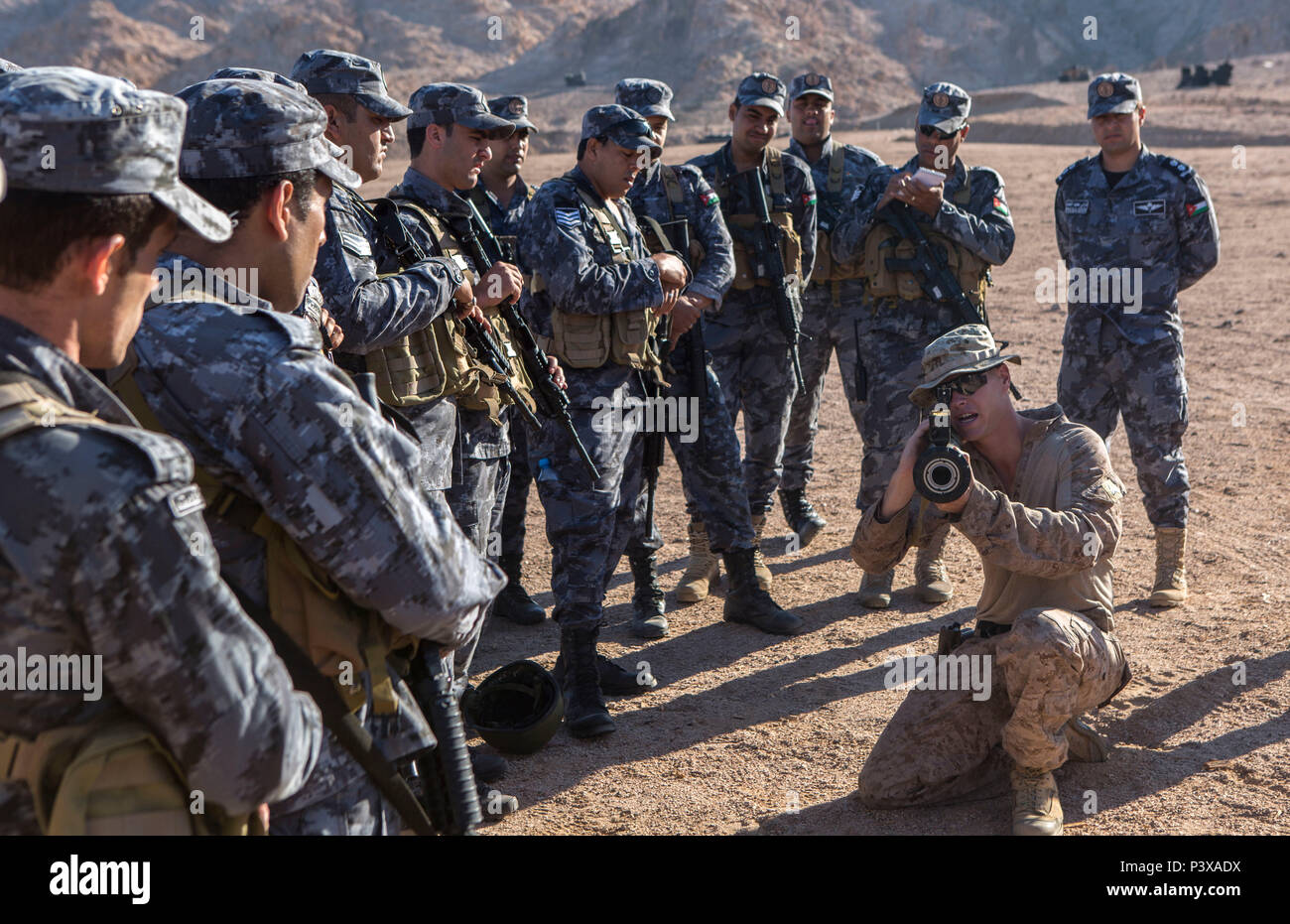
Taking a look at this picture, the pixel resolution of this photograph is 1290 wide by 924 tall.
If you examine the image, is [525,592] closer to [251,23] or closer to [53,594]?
[53,594]

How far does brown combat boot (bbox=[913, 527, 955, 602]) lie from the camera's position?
20.1ft

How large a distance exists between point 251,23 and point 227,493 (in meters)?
55.4

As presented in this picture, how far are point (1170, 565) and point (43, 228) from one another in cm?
561

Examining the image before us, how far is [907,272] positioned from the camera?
259 inches

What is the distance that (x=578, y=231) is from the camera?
4.97 meters

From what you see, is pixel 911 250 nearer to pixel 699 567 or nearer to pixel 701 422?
pixel 701 422

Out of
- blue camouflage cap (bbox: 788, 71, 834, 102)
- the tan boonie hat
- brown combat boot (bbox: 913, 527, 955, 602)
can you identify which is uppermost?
blue camouflage cap (bbox: 788, 71, 834, 102)

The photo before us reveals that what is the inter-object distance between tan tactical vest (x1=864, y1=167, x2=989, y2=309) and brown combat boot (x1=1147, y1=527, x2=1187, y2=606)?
1.51 meters

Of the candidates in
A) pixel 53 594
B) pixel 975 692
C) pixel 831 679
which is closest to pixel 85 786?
pixel 53 594

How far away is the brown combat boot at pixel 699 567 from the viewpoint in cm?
629

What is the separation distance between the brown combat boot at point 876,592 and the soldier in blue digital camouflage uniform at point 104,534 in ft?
15.1

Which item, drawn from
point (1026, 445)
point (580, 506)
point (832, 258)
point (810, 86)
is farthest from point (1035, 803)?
point (810, 86)

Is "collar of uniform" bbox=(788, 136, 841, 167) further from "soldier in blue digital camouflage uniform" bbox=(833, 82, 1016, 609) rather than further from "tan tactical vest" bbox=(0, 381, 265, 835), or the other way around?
"tan tactical vest" bbox=(0, 381, 265, 835)

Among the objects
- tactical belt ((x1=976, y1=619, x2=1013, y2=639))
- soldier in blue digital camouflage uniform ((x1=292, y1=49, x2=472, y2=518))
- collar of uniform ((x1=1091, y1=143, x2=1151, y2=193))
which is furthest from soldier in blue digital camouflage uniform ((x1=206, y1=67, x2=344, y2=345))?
collar of uniform ((x1=1091, y1=143, x2=1151, y2=193))
